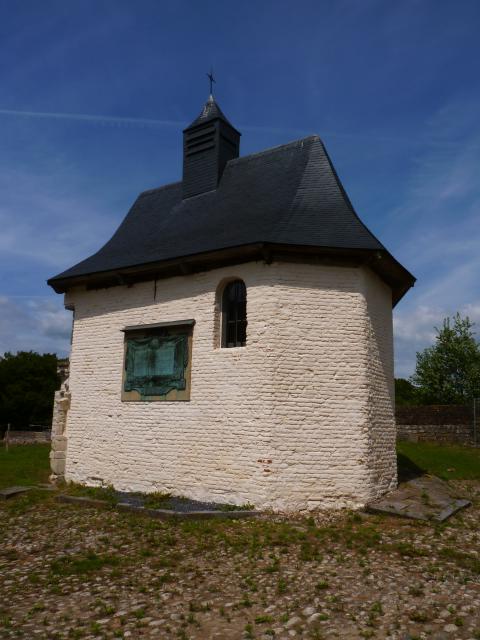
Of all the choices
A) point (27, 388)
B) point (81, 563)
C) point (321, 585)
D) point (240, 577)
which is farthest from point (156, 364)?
point (27, 388)

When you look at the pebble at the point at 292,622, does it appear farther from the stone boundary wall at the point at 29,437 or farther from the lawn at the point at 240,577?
the stone boundary wall at the point at 29,437

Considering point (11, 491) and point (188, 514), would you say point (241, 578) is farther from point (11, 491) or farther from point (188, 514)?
point (11, 491)

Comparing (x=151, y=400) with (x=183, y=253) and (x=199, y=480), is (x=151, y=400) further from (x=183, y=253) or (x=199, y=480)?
(x=183, y=253)

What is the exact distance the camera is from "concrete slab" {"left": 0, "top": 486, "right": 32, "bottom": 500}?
11.2m

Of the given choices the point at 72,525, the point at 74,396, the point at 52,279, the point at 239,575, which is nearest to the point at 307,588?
the point at 239,575

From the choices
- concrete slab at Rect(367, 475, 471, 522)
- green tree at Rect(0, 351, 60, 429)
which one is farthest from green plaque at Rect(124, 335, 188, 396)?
green tree at Rect(0, 351, 60, 429)

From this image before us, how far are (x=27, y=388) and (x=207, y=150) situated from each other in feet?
127

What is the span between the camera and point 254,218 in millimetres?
11414

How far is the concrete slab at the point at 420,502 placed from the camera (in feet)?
29.8

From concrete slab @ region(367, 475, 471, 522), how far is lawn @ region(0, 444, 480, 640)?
0.88 ft

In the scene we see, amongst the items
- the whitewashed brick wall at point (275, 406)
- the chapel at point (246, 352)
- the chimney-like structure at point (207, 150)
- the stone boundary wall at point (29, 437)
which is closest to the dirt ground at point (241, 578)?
the whitewashed brick wall at point (275, 406)

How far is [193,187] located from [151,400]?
588 centimetres

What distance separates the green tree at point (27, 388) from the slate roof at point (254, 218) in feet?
114

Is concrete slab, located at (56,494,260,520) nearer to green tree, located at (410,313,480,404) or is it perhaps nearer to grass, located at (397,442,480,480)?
grass, located at (397,442,480,480)
